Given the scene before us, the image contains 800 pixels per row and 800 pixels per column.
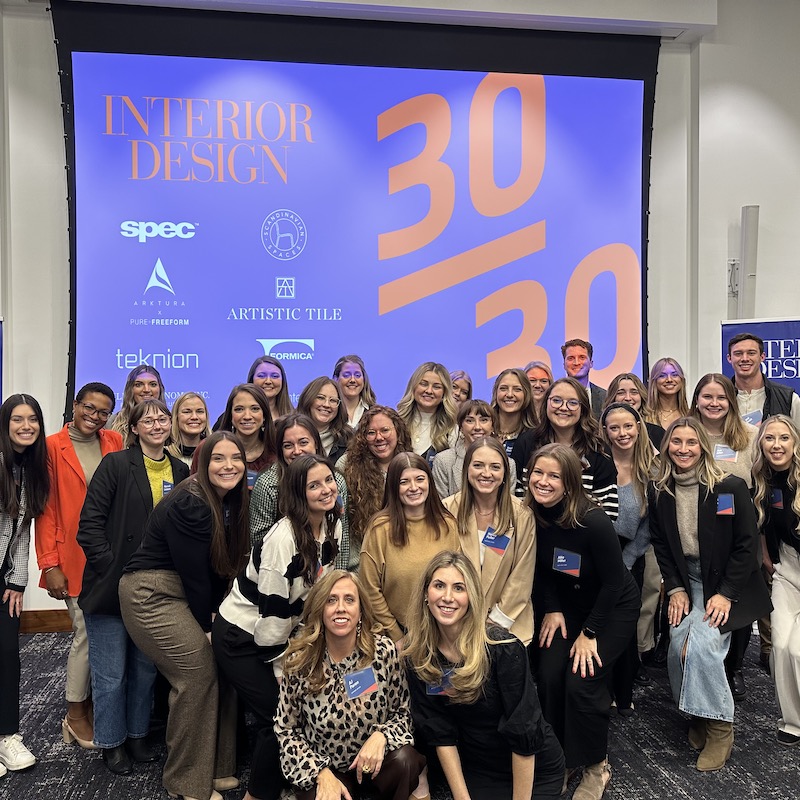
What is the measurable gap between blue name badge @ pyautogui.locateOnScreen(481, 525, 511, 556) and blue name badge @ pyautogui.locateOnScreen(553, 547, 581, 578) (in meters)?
0.20

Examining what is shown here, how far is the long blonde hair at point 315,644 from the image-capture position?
112 inches

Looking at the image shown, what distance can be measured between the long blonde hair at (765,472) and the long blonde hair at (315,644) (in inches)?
73.4

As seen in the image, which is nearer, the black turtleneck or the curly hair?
the black turtleneck

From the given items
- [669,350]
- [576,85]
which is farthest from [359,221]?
[669,350]

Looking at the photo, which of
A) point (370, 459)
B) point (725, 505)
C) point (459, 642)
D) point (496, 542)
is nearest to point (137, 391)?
point (370, 459)

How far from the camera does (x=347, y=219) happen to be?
19.3 feet

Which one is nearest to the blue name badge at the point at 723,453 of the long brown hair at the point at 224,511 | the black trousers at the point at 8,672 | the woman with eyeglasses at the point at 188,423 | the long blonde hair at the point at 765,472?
the long blonde hair at the point at 765,472

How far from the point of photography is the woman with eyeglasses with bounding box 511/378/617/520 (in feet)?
11.8

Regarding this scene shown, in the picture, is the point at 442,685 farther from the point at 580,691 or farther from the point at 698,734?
the point at 698,734

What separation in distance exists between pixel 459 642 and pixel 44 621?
348cm

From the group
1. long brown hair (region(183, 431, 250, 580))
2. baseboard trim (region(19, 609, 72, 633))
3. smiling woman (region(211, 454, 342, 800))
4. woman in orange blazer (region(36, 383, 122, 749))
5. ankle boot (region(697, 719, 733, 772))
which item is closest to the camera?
smiling woman (region(211, 454, 342, 800))

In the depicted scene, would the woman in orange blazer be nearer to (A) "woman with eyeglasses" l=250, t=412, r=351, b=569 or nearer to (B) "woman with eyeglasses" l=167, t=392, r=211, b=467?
(B) "woman with eyeglasses" l=167, t=392, r=211, b=467

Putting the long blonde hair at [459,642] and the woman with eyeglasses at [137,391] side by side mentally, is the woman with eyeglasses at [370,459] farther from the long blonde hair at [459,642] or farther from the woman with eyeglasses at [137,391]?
the woman with eyeglasses at [137,391]

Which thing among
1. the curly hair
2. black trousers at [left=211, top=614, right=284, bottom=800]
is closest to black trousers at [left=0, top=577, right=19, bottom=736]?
black trousers at [left=211, top=614, right=284, bottom=800]
